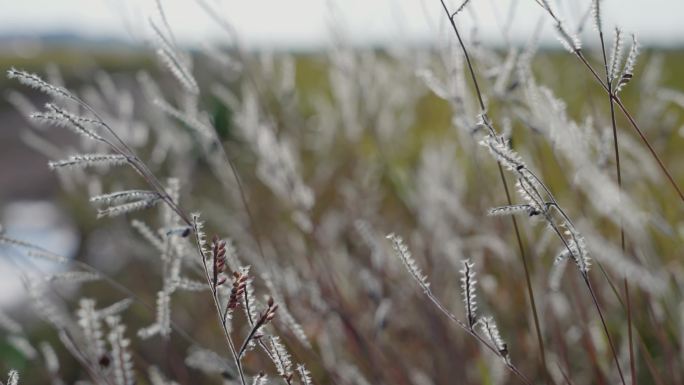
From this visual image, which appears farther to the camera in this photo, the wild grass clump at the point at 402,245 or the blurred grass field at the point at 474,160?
the blurred grass field at the point at 474,160

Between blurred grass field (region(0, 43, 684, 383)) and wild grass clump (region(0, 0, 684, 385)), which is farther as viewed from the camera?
blurred grass field (region(0, 43, 684, 383))

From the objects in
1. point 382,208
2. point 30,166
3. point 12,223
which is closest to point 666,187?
point 382,208

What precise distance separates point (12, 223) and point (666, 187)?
5.68 m

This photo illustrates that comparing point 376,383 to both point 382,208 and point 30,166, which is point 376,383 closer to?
point 382,208

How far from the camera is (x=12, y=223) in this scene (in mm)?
6492

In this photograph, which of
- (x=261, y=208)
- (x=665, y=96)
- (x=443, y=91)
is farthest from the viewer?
(x=261, y=208)

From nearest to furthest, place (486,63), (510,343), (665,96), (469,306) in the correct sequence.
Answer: (469,306) < (665,96) < (486,63) < (510,343)

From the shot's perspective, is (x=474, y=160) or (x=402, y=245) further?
(x=474, y=160)

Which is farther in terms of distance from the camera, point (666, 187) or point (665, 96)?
point (666, 187)

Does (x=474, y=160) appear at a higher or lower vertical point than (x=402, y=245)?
higher

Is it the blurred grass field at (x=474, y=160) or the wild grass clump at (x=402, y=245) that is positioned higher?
the blurred grass field at (x=474, y=160)

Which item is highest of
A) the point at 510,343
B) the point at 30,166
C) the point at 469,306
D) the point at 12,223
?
the point at 30,166

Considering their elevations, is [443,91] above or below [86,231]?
below

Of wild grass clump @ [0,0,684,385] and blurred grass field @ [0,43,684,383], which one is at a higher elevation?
blurred grass field @ [0,43,684,383]
